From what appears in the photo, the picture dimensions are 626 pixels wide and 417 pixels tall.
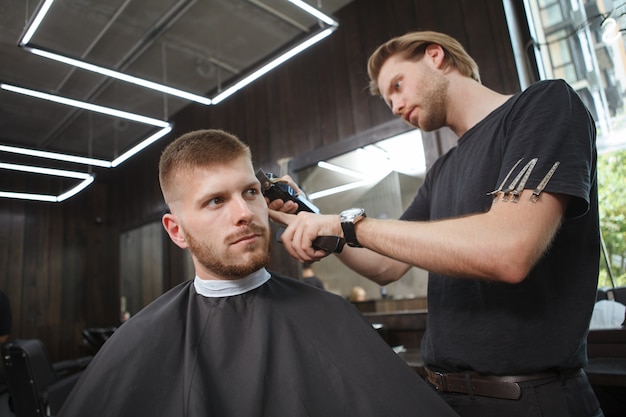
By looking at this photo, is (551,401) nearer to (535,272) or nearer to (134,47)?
(535,272)

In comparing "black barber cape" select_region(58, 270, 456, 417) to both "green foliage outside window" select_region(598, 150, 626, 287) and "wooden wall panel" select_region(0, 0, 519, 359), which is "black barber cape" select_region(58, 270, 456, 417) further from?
"wooden wall panel" select_region(0, 0, 519, 359)

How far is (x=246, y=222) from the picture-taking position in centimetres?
129

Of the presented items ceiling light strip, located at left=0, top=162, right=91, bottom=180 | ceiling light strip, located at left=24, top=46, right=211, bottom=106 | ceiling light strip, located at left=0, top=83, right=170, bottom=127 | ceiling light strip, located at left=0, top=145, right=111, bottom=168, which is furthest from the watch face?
ceiling light strip, located at left=0, top=162, right=91, bottom=180

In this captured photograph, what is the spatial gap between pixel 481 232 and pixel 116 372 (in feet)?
3.34

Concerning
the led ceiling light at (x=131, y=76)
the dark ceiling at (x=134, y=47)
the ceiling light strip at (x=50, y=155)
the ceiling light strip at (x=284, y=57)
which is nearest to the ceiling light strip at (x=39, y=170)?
the dark ceiling at (x=134, y=47)

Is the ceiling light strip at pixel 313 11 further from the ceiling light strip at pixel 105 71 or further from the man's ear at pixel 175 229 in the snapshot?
the man's ear at pixel 175 229

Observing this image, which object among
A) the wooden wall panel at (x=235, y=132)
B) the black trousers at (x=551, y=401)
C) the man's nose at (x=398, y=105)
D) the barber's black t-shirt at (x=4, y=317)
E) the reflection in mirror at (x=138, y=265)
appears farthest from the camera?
the reflection in mirror at (x=138, y=265)

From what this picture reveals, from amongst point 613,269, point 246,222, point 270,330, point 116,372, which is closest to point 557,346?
point 270,330

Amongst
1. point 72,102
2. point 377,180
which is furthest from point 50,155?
point 377,180

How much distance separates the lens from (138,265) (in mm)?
7520

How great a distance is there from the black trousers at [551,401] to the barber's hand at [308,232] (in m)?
0.59

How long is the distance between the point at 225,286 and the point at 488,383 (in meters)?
0.83

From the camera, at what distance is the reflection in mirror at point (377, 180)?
375 cm

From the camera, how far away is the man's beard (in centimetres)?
130
